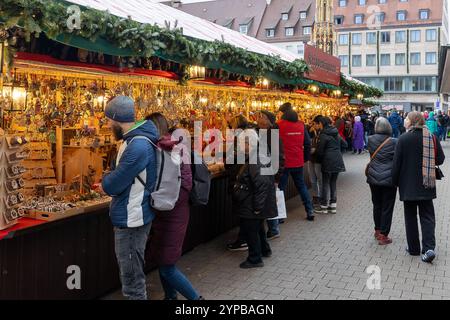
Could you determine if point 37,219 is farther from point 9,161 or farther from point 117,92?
point 117,92

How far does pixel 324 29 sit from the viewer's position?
22.4 meters

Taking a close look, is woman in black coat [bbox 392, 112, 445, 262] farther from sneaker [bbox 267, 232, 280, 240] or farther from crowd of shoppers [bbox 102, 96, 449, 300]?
sneaker [bbox 267, 232, 280, 240]

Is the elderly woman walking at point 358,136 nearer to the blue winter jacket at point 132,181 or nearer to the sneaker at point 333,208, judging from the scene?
the sneaker at point 333,208

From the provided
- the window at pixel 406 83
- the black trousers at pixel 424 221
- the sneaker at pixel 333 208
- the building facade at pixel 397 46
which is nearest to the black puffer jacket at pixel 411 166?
the black trousers at pixel 424 221

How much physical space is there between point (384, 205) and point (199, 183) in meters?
3.16

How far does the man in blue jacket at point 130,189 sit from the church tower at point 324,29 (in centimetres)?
2015

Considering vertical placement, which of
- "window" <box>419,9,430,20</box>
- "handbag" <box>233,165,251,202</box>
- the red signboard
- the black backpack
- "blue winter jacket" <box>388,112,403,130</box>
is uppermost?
"window" <box>419,9,430,20</box>

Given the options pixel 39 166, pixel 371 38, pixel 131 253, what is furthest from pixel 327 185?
pixel 371 38

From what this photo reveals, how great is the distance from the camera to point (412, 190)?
18.0ft

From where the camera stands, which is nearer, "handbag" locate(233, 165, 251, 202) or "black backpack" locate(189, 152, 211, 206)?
"black backpack" locate(189, 152, 211, 206)

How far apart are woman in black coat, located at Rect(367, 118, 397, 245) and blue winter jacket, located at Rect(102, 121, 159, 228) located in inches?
141

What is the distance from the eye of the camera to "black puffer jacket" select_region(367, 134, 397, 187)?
239 inches

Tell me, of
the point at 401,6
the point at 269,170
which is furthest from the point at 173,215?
the point at 401,6

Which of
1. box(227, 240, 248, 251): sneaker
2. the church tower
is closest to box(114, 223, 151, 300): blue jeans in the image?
box(227, 240, 248, 251): sneaker
